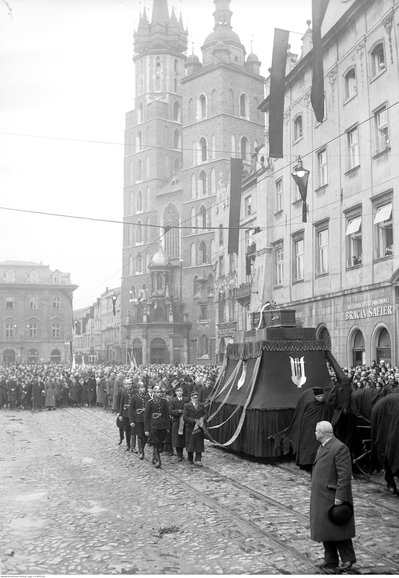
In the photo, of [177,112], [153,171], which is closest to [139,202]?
[153,171]

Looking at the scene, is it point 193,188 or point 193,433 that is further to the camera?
point 193,188

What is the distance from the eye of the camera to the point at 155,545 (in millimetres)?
8148

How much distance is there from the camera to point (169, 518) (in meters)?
9.51

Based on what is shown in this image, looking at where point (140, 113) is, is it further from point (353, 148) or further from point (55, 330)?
point (353, 148)

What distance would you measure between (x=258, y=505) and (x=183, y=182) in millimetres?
69796

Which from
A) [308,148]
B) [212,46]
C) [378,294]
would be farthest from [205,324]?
[378,294]

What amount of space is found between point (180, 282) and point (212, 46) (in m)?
30.3

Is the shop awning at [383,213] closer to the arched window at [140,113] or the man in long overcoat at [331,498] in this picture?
the man in long overcoat at [331,498]

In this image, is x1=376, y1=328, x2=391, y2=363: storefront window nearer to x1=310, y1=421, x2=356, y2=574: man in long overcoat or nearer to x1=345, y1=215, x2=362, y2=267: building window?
x1=345, y1=215, x2=362, y2=267: building window

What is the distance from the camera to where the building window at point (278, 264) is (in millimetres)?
32781

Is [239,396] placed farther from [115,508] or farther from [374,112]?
[374,112]

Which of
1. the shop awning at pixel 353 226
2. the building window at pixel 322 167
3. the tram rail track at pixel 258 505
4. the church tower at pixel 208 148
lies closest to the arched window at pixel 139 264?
the church tower at pixel 208 148

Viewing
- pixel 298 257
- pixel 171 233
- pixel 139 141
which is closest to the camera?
pixel 298 257

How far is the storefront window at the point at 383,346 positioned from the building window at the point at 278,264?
33.9 ft
